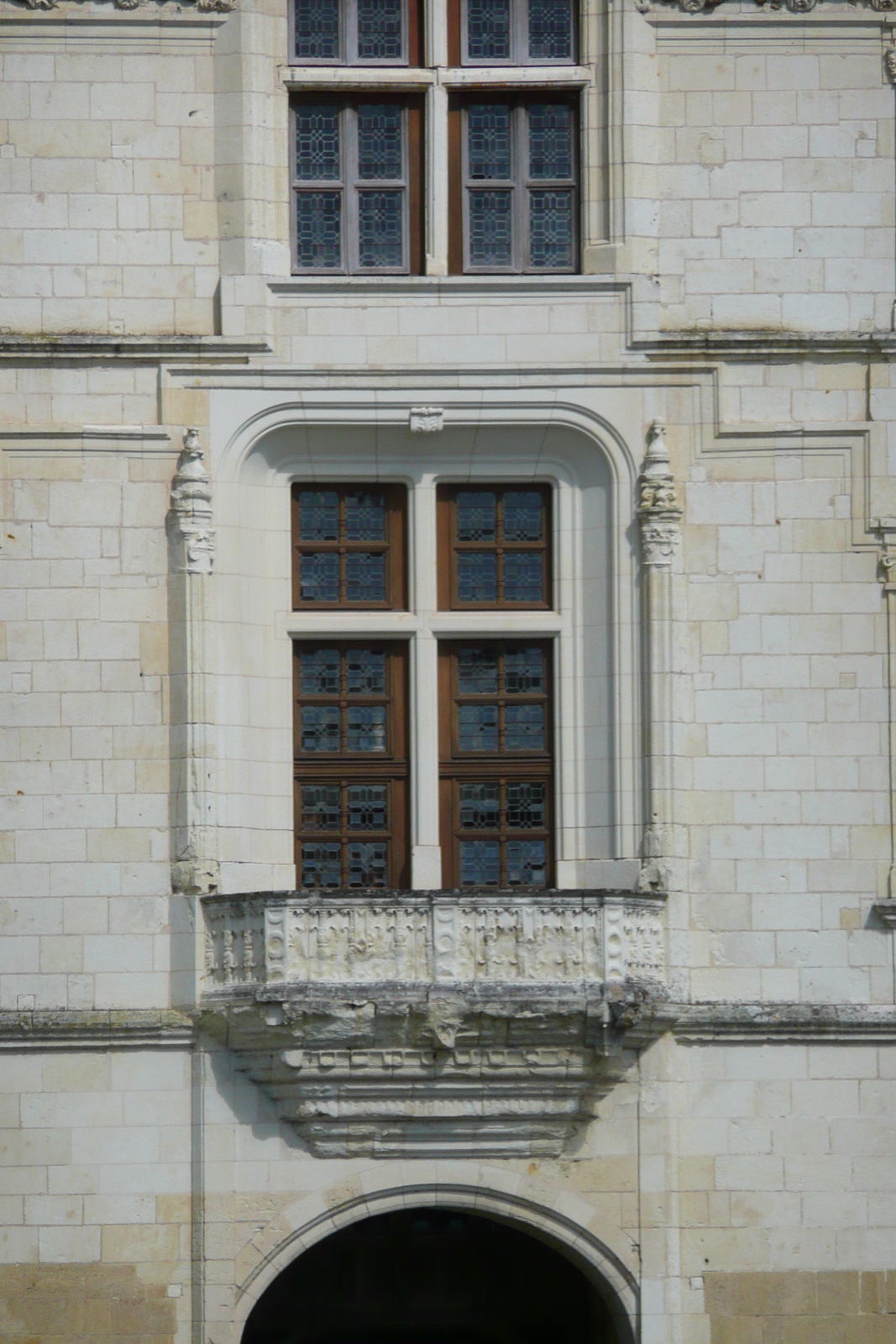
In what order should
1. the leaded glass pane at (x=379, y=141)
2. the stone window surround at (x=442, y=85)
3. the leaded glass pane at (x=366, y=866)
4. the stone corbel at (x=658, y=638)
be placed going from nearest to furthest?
the stone corbel at (x=658, y=638), the leaded glass pane at (x=366, y=866), the stone window surround at (x=442, y=85), the leaded glass pane at (x=379, y=141)

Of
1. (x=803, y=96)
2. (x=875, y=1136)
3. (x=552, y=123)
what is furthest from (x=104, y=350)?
(x=875, y=1136)

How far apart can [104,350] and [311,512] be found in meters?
2.05

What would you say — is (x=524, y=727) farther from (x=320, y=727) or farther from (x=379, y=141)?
(x=379, y=141)

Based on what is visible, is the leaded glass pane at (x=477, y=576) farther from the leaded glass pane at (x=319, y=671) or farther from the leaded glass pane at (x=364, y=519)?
the leaded glass pane at (x=319, y=671)

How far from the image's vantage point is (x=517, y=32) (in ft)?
71.7

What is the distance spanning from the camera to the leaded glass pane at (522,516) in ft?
71.8

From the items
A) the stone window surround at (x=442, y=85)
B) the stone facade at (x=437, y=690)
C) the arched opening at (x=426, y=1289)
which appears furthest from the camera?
the arched opening at (x=426, y=1289)

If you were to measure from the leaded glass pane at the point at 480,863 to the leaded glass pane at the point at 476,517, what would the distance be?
7.83 feet

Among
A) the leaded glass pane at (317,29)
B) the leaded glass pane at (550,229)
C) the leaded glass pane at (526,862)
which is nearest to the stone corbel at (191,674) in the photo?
the leaded glass pane at (526,862)

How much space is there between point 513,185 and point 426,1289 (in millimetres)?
9264

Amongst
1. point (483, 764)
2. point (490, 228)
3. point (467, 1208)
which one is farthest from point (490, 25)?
point (467, 1208)

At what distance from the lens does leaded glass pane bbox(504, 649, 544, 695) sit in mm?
21750

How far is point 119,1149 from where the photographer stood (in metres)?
20.6

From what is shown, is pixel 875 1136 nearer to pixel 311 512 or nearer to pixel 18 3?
pixel 311 512
